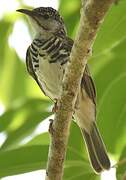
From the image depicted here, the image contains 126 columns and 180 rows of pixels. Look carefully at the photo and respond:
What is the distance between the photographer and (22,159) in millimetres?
3102

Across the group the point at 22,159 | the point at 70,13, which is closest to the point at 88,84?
the point at 70,13

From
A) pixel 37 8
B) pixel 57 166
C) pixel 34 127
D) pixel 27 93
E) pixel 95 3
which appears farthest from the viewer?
pixel 37 8

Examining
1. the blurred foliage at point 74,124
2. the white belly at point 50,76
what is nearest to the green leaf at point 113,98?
the blurred foliage at point 74,124

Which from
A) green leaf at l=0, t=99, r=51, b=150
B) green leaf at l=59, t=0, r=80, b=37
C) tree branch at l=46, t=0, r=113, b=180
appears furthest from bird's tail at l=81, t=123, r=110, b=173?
tree branch at l=46, t=0, r=113, b=180

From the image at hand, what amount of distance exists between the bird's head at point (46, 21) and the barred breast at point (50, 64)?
0.87 feet

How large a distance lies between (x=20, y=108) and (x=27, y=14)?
0.90 metres

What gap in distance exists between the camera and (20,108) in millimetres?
3357

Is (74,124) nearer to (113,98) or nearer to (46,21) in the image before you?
(113,98)

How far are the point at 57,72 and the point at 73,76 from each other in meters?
1.42

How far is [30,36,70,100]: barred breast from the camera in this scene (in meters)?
3.84

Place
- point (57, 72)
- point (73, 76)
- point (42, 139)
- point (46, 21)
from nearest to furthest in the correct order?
point (73, 76) < point (42, 139) < point (57, 72) < point (46, 21)

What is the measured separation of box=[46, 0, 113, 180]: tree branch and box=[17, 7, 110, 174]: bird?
3.22 feet

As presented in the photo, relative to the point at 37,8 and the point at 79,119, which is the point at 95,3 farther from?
the point at 37,8

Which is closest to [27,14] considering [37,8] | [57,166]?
[37,8]
